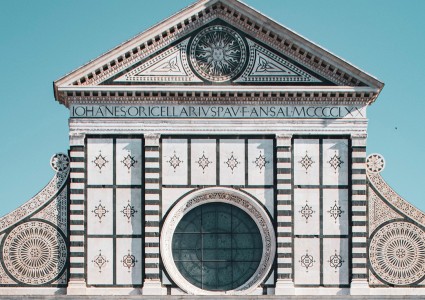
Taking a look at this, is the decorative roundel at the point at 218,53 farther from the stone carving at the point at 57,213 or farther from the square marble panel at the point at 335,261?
the square marble panel at the point at 335,261

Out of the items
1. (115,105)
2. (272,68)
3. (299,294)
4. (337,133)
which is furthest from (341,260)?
(115,105)

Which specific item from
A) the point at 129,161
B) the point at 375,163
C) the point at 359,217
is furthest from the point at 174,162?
the point at 375,163

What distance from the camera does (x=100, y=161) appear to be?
34.0m

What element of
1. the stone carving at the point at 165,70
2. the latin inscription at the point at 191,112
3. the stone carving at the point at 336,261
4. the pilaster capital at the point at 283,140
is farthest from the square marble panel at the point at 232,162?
the stone carving at the point at 336,261

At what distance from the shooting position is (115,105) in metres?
34.3

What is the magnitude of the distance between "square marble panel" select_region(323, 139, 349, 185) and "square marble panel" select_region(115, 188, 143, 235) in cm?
572

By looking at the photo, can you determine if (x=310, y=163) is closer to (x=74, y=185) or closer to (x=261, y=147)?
(x=261, y=147)

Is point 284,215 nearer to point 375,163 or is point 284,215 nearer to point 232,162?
point 232,162

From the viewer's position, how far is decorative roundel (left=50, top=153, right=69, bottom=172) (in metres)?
34.2

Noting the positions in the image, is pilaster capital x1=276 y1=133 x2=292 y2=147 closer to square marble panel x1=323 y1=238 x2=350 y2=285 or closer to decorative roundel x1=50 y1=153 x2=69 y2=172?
square marble panel x1=323 y1=238 x2=350 y2=285

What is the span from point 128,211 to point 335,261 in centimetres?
641

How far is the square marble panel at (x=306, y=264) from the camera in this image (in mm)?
33594

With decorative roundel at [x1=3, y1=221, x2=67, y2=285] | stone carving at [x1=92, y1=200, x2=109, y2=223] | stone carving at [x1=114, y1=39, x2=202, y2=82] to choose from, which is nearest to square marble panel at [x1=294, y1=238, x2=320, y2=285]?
stone carving at [x1=92, y1=200, x2=109, y2=223]

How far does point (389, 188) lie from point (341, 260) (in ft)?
8.85
